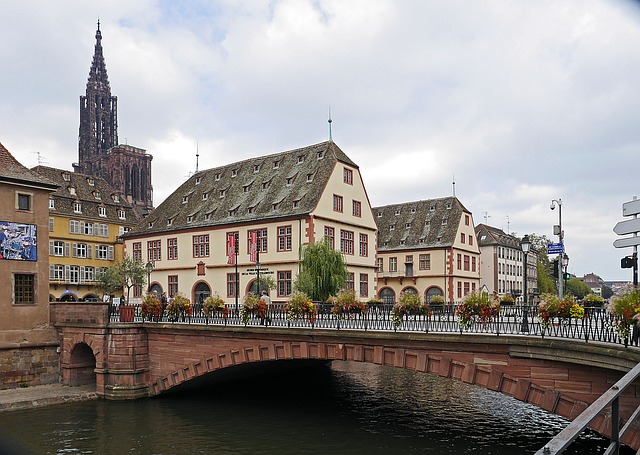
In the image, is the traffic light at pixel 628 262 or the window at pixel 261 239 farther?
the window at pixel 261 239

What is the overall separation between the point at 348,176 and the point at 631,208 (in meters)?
32.6

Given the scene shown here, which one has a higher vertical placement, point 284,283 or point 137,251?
point 137,251

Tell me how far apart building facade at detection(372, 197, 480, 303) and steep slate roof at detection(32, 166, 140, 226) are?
27480 millimetres

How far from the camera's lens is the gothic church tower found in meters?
102

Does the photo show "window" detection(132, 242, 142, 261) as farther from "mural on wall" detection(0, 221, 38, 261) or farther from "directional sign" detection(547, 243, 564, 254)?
"directional sign" detection(547, 243, 564, 254)

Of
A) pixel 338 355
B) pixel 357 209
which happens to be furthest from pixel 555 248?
pixel 357 209

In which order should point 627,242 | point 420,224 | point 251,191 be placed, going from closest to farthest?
point 627,242 < point 251,191 < point 420,224

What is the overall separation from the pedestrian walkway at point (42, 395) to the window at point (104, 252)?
32.3 meters

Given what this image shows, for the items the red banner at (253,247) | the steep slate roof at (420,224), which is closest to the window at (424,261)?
the steep slate roof at (420,224)

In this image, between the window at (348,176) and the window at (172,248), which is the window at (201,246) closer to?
the window at (172,248)

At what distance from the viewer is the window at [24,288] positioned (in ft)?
94.5

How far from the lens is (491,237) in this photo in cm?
7475

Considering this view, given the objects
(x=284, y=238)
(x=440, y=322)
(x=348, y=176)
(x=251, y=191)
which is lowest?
(x=440, y=322)

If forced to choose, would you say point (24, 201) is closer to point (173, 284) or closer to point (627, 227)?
point (173, 284)
